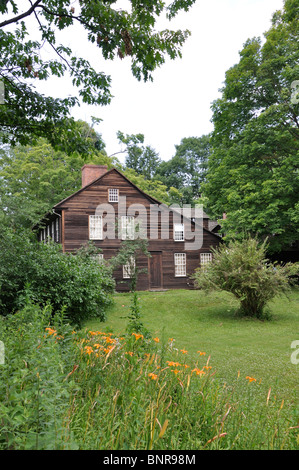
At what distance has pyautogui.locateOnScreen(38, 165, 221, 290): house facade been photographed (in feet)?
92.1

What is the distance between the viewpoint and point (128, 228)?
27.9 meters

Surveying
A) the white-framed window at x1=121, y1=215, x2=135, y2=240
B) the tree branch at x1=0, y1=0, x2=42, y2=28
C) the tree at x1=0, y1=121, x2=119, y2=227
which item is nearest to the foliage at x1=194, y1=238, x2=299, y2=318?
the tree branch at x1=0, y1=0, x2=42, y2=28

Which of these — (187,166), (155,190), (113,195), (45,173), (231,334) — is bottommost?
(231,334)

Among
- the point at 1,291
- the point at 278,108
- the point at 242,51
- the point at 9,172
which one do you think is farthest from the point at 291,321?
the point at 9,172

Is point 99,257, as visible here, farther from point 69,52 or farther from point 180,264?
point 69,52

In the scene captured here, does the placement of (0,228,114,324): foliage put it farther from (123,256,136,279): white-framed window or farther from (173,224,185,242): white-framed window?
(173,224,185,242): white-framed window

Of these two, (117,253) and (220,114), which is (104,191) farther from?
(220,114)

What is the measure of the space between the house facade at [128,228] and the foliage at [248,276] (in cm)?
1196

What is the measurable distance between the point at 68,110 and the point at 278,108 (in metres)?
16.8

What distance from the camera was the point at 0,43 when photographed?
8.33 metres

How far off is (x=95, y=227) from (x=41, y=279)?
17.6 metres

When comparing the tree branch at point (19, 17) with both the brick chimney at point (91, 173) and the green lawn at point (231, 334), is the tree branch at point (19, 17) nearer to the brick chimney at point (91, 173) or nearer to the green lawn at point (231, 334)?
the green lawn at point (231, 334)

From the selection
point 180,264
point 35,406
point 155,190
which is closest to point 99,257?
point 180,264

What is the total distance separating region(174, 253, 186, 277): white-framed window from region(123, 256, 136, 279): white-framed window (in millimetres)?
4202
